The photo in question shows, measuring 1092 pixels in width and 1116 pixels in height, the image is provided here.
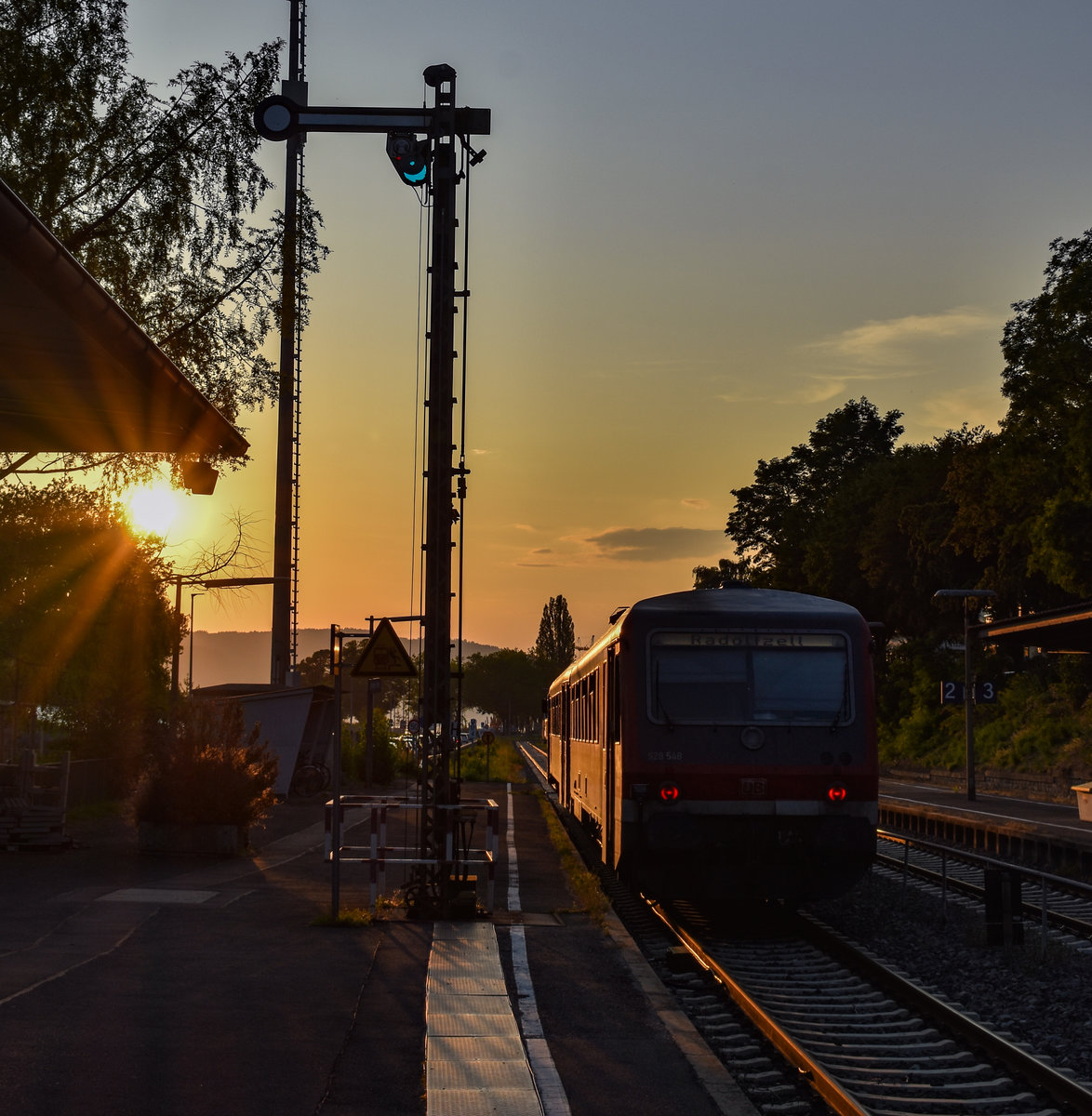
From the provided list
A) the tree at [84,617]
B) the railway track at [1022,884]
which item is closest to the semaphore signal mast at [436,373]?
the railway track at [1022,884]

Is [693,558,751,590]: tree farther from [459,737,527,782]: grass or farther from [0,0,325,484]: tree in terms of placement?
[0,0,325,484]: tree

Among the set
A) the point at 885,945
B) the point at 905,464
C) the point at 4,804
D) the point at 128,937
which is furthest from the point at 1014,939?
the point at 905,464

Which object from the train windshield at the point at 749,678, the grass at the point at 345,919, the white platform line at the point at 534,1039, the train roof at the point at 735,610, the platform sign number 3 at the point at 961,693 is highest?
the platform sign number 3 at the point at 961,693

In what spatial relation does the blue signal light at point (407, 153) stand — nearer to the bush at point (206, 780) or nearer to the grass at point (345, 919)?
the grass at point (345, 919)

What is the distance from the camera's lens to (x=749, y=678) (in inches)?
553

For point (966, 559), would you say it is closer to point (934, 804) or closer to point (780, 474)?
point (780, 474)

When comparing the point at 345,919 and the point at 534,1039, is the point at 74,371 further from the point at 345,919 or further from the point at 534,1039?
the point at 345,919

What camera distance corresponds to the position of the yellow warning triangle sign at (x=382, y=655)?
1307 centimetres


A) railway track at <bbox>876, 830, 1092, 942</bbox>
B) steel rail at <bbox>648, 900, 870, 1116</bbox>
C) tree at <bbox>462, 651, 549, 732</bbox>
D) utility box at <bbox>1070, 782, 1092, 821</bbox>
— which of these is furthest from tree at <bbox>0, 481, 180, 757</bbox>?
tree at <bbox>462, 651, 549, 732</bbox>

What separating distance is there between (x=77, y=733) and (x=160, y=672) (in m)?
5.39

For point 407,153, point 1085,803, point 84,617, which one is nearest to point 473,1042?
point 407,153

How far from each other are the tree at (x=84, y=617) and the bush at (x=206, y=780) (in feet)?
12.1

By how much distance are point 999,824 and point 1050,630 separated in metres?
3.72

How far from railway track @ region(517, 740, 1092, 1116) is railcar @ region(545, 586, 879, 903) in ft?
2.36
